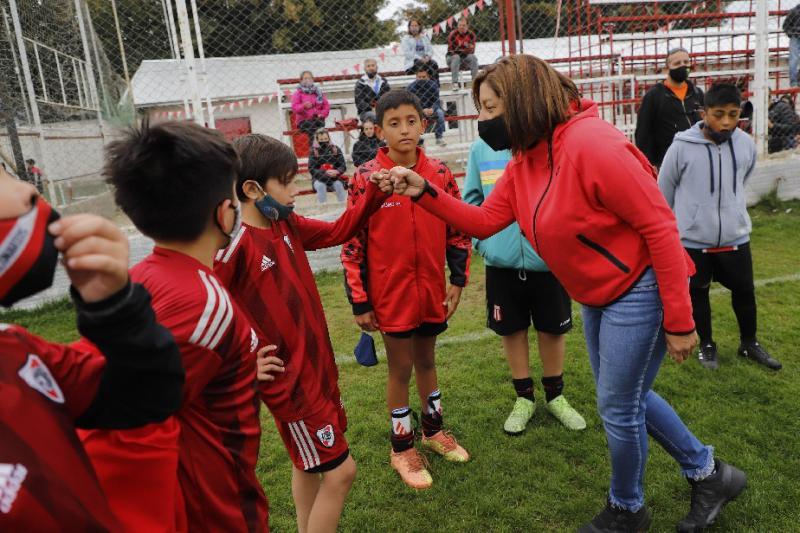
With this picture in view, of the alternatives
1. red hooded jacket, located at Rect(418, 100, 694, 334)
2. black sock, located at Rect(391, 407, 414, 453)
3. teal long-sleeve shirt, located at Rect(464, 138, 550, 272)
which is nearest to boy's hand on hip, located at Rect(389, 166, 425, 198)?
red hooded jacket, located at Rect(418, 100, 694, 334)

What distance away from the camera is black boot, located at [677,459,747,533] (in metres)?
2.36

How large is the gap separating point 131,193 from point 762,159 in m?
9.34

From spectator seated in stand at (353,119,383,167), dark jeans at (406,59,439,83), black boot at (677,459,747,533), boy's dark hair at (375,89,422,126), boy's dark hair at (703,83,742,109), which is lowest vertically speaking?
black boot at (677,459,747,533)

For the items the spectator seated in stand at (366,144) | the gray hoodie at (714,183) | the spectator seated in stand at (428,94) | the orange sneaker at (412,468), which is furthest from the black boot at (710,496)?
the spectator seated in stand at (428,94)

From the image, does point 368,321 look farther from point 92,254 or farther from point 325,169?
point 325,169

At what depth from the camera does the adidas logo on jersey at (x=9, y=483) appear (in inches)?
32.3

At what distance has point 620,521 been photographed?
2299 mm

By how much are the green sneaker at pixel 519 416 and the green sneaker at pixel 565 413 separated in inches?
4.6

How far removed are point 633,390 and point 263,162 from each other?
5.16 feet

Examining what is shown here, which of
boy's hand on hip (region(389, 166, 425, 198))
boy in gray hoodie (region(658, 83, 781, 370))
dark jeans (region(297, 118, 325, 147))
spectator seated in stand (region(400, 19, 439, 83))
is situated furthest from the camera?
spectator seated in stand (region(400, 19, 439, 83))

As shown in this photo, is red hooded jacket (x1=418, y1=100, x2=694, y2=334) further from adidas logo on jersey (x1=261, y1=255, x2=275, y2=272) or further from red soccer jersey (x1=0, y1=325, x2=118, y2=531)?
red soccer jersey (x1=0, y1=325, x2=118, y2=531)

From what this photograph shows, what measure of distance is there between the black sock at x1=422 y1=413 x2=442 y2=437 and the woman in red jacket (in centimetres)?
103

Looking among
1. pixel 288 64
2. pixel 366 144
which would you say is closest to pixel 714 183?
pixel 366 144

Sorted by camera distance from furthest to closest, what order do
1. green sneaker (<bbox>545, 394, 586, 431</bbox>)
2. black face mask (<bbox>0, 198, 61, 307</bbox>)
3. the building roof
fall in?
1. the building roof
2. green sneaker (<bbox>545, 394, 586, 431</bbox>)
3. black face mask (<bbox>0, 198, 61, 307</bbox>)
